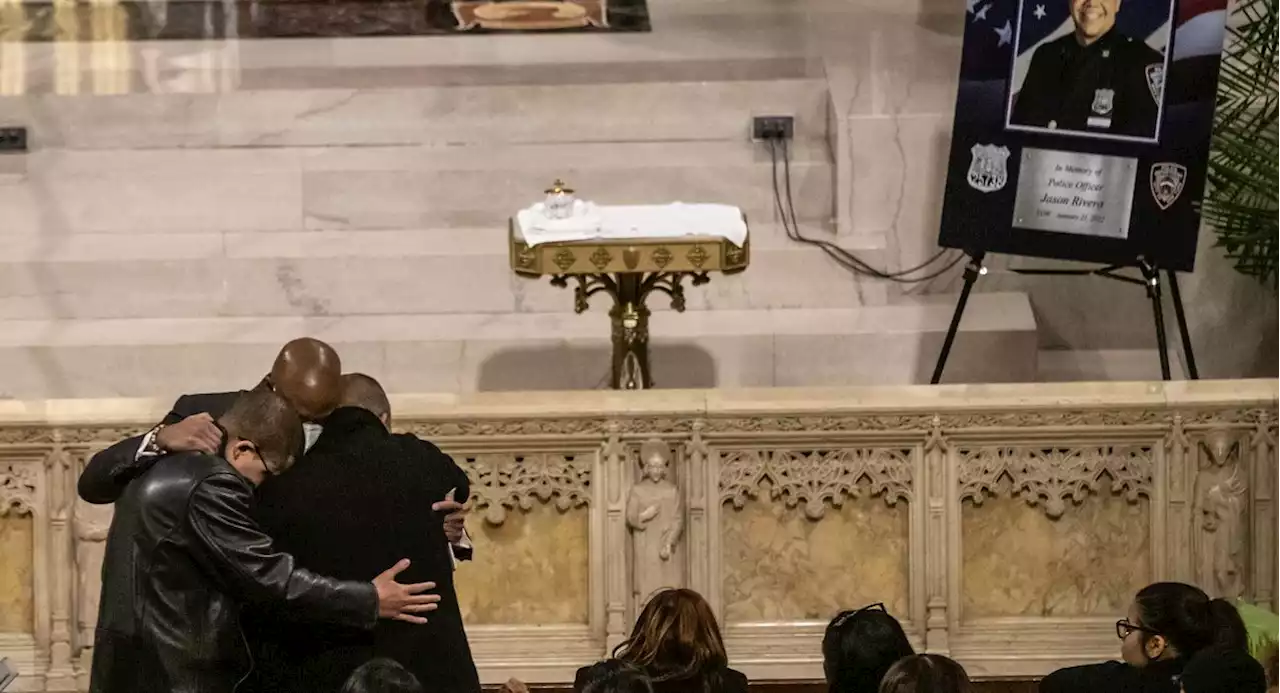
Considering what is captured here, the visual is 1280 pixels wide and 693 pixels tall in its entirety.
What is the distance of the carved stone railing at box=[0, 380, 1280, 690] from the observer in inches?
269

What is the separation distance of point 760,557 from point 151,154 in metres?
4.77

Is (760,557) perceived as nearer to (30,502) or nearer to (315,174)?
(30,502)

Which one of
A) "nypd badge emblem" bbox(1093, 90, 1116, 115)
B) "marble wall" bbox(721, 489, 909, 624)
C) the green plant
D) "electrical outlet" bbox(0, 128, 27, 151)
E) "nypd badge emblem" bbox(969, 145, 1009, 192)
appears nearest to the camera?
"marble wall" bbox(721, 489, 909, 624)

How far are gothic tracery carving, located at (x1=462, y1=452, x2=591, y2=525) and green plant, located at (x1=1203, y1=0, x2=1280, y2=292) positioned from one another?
3.67 m

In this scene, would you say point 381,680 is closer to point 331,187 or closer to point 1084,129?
point 1084,129

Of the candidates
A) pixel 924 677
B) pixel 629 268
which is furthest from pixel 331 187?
pixel 924 677

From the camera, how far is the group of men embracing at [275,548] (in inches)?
186

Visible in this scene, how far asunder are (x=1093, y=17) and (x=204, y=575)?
4.96 metres

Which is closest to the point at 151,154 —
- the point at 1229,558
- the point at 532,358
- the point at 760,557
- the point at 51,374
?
the point at 51,374

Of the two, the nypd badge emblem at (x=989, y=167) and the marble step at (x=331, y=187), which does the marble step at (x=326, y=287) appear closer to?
→ the marble step at (x=331, y=187)

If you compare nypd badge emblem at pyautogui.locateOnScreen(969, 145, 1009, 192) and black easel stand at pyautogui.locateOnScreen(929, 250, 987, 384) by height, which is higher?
nypd badge emblem at pyautogui.locateOnScreen(969, 145, 1009, 192)

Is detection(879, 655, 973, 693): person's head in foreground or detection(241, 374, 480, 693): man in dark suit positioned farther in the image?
detection(241, 374, 480, 693): man in dark suit

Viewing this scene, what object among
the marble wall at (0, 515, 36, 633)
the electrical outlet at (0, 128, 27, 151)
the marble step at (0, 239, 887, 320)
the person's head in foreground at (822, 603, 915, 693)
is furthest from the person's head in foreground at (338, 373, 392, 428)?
the electrical outlet at (0, 128, 27, 151)

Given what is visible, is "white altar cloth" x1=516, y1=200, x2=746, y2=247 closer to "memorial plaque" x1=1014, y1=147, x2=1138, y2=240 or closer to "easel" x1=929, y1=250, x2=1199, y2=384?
"easel" x1=929, y1=250, x2=1199, y2=384
